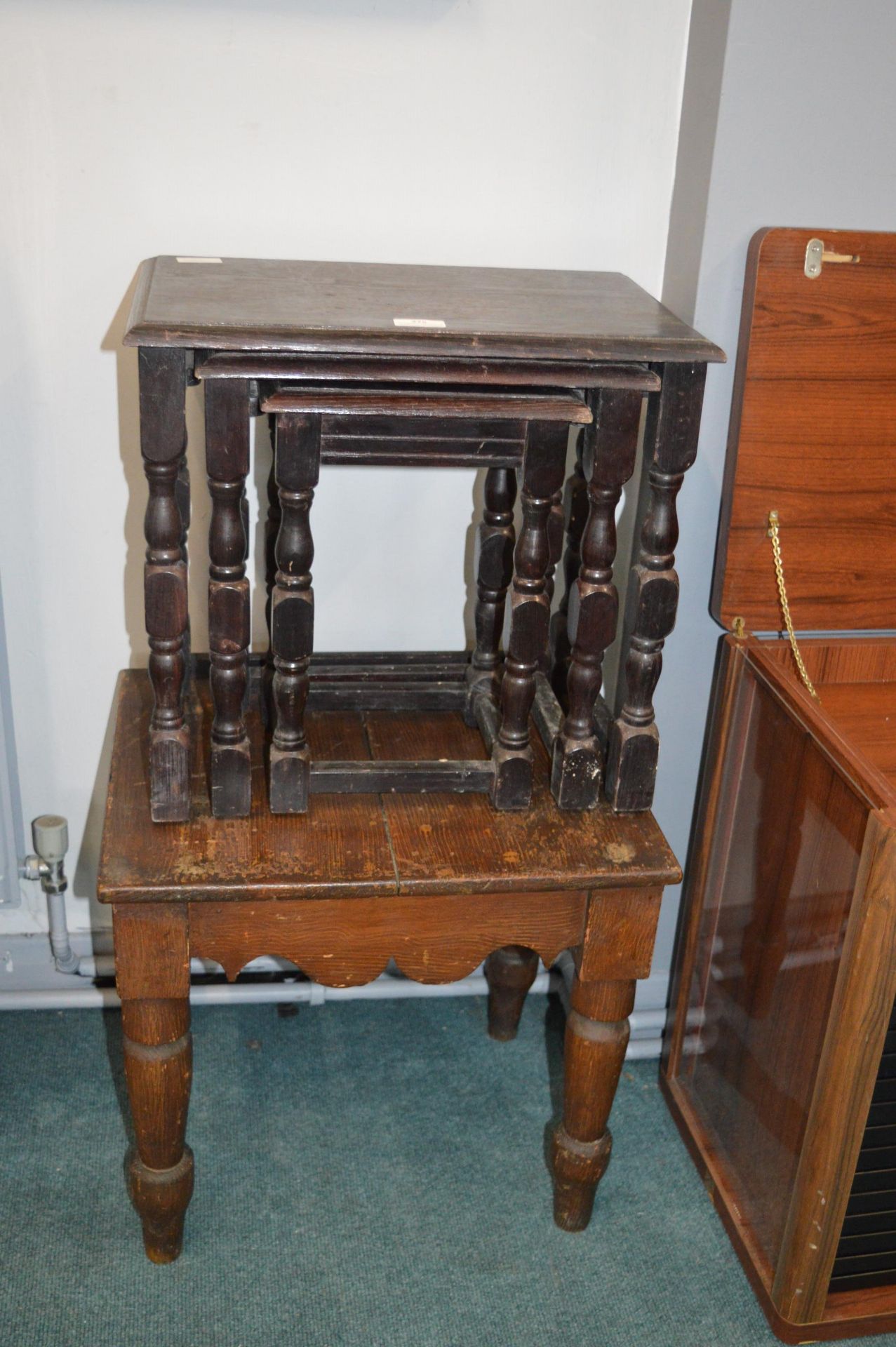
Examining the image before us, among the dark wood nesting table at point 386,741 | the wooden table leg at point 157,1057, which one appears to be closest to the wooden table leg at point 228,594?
the dark wood nesting table at point 386,741

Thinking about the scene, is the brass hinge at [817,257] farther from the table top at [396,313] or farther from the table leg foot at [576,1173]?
the table leg foot at [576,1173]

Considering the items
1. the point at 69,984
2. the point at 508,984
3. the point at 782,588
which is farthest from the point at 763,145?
the point at 69,984

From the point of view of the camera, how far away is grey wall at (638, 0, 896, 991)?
1.50 m

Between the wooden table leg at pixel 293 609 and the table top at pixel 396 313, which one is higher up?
the table top at pixel 396 313

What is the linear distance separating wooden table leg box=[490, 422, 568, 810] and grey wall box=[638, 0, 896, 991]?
1.24ft

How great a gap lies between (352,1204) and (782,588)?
3.28ft

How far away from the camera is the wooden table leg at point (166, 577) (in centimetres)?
125

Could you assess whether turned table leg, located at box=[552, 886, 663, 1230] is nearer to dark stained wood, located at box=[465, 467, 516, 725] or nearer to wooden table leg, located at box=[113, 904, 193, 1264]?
dark stained wood, located at box=[465, 467, 516, 725]

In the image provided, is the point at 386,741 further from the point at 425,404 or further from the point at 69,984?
the point at 69,984

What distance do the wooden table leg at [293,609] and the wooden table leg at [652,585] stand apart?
0.35 meters

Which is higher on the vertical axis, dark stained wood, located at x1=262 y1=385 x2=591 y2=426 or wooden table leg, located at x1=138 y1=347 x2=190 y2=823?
dark stained wood, located at x1=262 y1=385 x2=591 y2=426

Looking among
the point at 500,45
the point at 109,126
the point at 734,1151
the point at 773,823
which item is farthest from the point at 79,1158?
the point at 500,45

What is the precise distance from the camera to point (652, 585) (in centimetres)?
140

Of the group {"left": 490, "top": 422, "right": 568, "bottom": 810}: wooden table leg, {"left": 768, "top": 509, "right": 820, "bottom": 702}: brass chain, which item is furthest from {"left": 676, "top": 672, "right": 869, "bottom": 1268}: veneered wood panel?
{"left": 490, "top": 422, "right": 568, "bottom": 810}: wooden table leg
